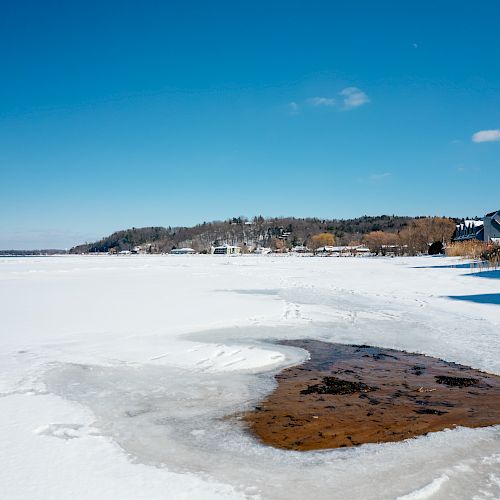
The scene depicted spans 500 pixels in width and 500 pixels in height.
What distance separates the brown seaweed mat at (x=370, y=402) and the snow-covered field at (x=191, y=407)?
0.20 meters

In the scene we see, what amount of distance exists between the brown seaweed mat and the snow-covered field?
198mm

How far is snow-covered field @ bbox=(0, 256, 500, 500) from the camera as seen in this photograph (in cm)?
301

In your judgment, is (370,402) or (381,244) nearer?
(370,402)

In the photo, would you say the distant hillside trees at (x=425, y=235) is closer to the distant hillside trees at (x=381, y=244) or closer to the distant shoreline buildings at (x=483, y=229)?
the distant shoreline buildings at (x=483, y=229)

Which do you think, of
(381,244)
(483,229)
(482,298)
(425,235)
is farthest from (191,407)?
(381,244)

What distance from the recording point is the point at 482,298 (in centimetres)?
1291

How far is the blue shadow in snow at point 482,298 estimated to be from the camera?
12305mm

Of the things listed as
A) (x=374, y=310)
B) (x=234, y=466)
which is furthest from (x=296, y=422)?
(x=374, y=310)

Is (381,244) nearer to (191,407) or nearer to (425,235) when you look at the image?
(425,235)

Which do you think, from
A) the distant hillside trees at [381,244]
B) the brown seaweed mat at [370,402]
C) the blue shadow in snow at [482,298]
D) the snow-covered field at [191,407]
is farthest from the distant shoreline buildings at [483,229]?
the brown seaweed mat at [370,402]

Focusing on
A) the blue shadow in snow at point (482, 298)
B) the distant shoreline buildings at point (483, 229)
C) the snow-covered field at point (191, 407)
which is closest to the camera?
the snow-covered field at point (191, 407)

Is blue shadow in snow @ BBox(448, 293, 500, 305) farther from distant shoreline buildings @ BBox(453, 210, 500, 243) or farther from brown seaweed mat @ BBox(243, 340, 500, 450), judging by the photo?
distant shoreline buildings @ BBox(453, 210, 500, 243)

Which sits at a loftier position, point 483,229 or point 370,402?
point 483,229

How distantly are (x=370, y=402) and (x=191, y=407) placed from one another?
1.88m
